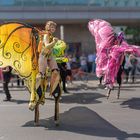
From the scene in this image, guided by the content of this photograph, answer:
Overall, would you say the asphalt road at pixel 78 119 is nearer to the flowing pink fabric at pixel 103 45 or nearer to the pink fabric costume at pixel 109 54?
the pink fabric costume at pixel 109 54

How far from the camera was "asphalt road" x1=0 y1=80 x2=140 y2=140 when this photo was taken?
8.77 meters

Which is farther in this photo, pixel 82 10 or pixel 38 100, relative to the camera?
pixel 82 10

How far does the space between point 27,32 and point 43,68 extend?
3.04ft

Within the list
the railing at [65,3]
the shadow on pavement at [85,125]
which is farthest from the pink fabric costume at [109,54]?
the railing at [65,3]

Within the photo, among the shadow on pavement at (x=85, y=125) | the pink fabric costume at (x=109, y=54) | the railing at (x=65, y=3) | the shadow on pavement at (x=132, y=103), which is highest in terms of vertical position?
the railing at (x=65, y=3)

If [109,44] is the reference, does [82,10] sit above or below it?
above

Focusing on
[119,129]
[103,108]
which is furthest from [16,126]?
[103,108]

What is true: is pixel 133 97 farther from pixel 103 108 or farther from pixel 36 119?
pixel 36 119

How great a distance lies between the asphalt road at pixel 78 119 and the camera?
8773mm

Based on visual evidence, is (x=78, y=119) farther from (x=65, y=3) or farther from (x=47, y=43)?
(x=65, y=3)

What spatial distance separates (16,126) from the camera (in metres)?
9.71

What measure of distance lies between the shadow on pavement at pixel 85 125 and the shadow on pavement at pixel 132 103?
1721mm

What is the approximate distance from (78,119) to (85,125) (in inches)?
23.8

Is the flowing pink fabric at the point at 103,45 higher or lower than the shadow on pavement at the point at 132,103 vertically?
higher
